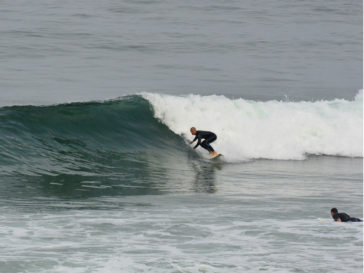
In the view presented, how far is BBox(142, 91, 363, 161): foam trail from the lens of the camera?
22031 mm

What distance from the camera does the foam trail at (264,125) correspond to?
22031 mm

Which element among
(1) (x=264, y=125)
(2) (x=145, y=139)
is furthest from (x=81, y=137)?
(1) (x=264, y=125)

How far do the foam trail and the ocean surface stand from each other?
0.05 m

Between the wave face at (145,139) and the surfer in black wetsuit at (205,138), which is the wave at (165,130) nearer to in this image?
the wave face at (145,139)

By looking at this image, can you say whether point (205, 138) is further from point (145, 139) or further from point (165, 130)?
point (165, 130)

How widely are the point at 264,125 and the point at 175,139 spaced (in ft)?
9.20

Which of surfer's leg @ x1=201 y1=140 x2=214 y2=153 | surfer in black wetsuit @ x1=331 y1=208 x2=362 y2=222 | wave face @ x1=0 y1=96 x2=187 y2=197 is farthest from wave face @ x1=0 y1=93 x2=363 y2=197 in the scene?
surfer in black wetsuit @ x1=331 y1=208 x2=362 y2=222

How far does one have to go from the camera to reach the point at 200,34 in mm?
40281

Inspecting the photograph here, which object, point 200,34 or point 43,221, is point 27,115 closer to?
point 43,221

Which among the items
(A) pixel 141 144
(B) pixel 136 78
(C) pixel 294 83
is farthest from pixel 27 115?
(C) pixel 294 83

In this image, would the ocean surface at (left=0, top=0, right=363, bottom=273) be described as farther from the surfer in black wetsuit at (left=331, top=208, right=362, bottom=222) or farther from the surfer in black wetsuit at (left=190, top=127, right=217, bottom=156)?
the surfer in black wetsuit at (left=190, top=127, right=217, bottom=156)

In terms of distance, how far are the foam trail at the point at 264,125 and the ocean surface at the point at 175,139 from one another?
0.17 feet

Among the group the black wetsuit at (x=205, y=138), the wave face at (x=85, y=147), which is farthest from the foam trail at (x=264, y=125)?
the black wetsuit at (x=205, y=138)

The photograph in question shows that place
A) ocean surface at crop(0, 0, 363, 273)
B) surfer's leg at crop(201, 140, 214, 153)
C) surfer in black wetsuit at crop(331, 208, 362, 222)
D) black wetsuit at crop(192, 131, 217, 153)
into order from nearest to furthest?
ocean surface at crop(0, 0, 363, 273) → surfer in black wetsuit at crop(331, 208, 362, 222) → surfer's leg at crop(201, 140, 214, 153) → black wetsuit at crop(192, 131, 217, 153)
